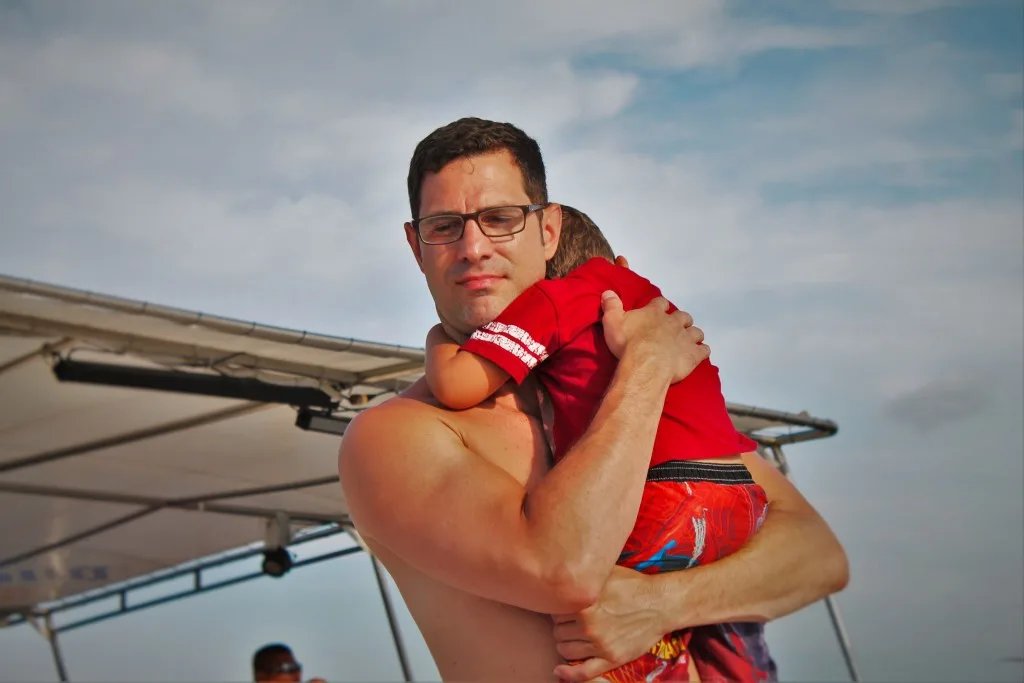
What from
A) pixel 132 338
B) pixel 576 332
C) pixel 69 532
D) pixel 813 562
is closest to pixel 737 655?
pixel 813 562

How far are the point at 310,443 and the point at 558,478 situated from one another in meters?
6.44

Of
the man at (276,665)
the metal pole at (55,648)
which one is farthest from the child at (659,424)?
the metal pole at (55,648)

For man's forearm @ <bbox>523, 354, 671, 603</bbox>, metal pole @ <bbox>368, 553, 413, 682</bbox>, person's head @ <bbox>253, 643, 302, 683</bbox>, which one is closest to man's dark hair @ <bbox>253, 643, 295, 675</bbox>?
person's head @ <bbox>253, 643, 302, 683</bbox>

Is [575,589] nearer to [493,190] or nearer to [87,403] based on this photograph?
[493,190]

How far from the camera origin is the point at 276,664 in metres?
7.23

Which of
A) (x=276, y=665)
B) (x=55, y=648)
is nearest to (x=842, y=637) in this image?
(x=276, y=665)

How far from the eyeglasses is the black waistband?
51 centimetres

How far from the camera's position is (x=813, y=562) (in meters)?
1.85

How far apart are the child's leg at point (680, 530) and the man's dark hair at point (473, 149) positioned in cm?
63

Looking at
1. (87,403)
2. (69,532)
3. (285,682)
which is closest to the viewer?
(87,403)

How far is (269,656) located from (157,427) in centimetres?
188

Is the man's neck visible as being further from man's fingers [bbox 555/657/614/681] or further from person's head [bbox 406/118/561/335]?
man's fingers [bbox 555/657/614/681]

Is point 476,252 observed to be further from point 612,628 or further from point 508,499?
point 612,628

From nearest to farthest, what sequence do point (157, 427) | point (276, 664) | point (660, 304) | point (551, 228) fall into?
point (660, 304) < point (551, 228) < point (157, 427) < point (276, 664)
